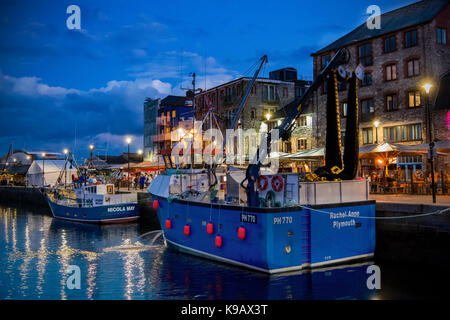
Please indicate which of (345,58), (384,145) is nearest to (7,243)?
(345,58)

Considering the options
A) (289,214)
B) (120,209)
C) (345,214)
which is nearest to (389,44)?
(345,214)

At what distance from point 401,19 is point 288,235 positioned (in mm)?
28918

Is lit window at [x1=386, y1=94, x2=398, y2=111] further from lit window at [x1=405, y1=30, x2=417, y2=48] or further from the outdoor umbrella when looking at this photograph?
the outdoor umbrella

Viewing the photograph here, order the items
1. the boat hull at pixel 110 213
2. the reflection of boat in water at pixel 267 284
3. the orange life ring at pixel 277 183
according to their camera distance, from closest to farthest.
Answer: the reflection of boat in water at pixel 267 284
the orange life ring at pixel 277 183
the boat hull at pixel 110 213

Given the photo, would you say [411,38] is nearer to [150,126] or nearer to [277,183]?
[277,183]

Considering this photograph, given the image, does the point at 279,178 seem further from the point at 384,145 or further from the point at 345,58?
the point at 384,145

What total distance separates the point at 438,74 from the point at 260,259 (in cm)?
2671

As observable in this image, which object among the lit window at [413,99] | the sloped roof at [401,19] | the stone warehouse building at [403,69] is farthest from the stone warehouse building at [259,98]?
the lit window at [413,99]

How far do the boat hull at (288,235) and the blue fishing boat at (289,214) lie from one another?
0.03m

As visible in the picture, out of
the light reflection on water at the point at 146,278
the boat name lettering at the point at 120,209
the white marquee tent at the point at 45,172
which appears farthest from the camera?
the white marquee tent at the point at 45,172

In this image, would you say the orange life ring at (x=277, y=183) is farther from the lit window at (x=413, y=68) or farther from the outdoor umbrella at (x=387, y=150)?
the lit window at (x=413, y=68)

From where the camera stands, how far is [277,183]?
15.3m

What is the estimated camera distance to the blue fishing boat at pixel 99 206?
31.6 metres
